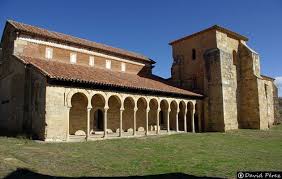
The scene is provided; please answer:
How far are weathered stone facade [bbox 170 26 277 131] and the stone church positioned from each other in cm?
10

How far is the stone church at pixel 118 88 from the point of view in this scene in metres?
16.1

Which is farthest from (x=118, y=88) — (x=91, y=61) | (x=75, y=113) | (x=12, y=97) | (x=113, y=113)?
(x=12, y=97)

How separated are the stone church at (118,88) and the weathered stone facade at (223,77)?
0.10m

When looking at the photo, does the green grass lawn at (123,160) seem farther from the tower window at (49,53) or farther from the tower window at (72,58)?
the tower window at (72,58)

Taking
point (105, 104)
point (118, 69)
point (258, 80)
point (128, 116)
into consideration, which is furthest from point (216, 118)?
point (105, 104)

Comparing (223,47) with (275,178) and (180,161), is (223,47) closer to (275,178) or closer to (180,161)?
(180,161)

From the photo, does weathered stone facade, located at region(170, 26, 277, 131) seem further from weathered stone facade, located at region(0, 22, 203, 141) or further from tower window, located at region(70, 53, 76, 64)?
tower window, located at region(70, 53, 76, 64)

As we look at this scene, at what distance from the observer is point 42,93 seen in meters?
15.4

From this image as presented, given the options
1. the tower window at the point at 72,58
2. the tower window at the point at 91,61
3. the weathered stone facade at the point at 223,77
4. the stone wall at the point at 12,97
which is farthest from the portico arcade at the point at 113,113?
the tower window at the point at 72,58

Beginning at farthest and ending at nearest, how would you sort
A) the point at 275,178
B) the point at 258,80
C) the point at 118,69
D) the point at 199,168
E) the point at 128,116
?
the point at 258,80, the point at 118,69, the point at 128,116, the point at 199,168, the point at 275,178

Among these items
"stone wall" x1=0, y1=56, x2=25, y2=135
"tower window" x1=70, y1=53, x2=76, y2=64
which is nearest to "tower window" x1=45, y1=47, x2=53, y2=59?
"tower window" x1=70, y1=53, x2=76, y2=64

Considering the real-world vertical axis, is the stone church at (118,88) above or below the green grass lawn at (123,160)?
above

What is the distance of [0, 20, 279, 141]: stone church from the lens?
16078 millimetres

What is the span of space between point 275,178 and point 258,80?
21.8 metres
